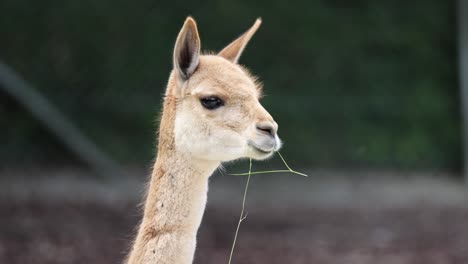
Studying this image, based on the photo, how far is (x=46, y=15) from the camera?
9.30 meters

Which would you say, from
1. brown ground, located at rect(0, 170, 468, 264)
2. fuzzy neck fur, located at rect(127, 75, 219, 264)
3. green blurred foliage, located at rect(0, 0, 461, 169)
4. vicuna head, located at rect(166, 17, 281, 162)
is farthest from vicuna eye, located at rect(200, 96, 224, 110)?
green blurred foliage, located at rect(0, 0, 461, 169)

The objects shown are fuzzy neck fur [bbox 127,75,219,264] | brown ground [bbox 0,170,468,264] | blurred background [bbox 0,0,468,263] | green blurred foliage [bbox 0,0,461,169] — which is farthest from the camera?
green blurred foliage [bbox 0,0,461,169]

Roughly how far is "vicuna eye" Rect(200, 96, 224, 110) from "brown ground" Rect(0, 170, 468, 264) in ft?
12.2

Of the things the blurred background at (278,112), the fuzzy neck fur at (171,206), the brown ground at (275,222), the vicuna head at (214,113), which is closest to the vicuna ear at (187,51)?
the vicuna head at (214,113)

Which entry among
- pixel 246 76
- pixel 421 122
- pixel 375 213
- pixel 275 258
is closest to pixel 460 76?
pixel 421 122

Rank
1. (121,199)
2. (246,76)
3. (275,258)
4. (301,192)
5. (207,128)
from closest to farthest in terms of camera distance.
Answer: (207,128), (246,76), (275,258), (121,199), (301,192)

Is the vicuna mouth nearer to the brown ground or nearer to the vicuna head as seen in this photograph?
the vicuna head

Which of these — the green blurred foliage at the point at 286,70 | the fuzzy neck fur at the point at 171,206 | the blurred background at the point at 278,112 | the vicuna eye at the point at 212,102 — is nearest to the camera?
the fuzzy neck fur at the point at 171,206

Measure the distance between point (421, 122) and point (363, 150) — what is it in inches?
28.6

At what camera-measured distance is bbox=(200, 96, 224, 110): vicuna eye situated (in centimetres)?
362

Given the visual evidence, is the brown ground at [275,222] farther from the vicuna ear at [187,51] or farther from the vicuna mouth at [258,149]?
the vicuna mouth at [258,149]

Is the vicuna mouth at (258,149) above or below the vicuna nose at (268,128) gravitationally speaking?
below

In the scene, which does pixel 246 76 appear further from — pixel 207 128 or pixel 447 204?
pixel 447 204

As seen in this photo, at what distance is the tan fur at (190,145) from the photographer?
11.5ft
